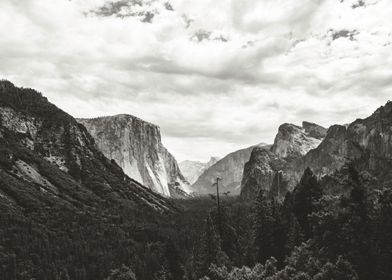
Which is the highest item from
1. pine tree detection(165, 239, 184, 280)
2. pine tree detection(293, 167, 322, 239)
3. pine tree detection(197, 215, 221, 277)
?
pine tree detection(293, 167, 322, 239)

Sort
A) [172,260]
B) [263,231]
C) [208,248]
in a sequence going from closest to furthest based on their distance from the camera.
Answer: [263,231] < [208,248] < [172,260]

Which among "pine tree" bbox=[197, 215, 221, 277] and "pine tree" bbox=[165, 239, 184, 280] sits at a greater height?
"pine tree" bbox=[197, 215, 221, 277]

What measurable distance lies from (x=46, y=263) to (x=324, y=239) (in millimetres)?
166549

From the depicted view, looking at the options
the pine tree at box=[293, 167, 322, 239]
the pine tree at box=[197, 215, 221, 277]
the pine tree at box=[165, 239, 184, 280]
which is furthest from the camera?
the pine tree at box=[165, 239, 184, 280]

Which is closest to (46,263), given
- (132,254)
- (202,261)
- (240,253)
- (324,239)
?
(132,254)

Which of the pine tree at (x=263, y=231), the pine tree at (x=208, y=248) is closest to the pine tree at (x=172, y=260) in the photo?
the pine tree at (x=208, y=248)

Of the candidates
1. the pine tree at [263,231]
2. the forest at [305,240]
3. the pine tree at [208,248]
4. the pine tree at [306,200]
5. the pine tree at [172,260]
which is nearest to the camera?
the forest at [305,240]

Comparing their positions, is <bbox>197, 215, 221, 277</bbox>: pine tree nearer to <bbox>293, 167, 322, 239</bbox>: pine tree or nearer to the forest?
the forest

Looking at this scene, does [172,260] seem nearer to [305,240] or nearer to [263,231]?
[263,231]

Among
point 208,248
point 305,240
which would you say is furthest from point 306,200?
point 208,248

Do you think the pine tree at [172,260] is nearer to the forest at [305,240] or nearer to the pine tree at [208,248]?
the forest at [305,240]

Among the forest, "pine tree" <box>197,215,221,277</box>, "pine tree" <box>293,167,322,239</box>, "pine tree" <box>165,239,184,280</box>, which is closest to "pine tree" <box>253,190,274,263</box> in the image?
the forest

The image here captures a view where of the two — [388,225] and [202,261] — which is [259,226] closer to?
[202,261]

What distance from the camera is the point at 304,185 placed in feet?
235
